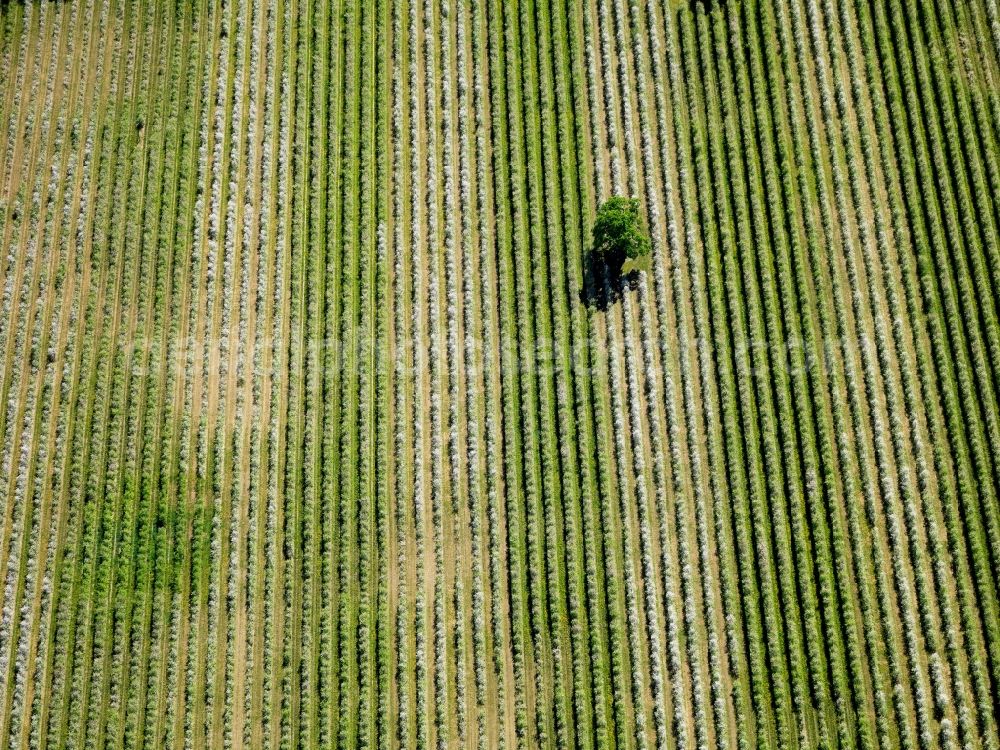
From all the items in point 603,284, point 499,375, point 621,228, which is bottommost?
point 499,375

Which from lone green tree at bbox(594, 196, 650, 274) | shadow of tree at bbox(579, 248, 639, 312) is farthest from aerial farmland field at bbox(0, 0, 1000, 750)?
lone green tree at bbox(594, 196, 650, 274)

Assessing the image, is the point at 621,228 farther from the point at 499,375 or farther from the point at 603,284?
the point at 499,375

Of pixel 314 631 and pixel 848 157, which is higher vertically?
pixel 848 157

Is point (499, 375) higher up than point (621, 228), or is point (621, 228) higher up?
point (621, 228)

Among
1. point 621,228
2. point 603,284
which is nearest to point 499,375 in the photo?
point 603,284

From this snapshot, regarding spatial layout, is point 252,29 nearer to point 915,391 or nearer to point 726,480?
point 726,480

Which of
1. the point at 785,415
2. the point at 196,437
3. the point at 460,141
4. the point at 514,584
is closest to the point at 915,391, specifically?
the point at 785,415

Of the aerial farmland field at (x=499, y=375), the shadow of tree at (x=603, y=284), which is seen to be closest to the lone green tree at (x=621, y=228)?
the aerial farmland field at (x=499, y=375)
